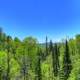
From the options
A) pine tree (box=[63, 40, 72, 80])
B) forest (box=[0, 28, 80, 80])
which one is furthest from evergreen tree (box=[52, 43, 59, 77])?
pine tree (box=[63, 40, 72, 80])

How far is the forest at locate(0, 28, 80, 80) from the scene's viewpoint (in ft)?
300

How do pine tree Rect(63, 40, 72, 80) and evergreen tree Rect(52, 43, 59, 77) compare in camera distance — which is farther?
evergreen tree Rect(52, 43, 59, 77)

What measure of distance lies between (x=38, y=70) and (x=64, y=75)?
38.2 feet

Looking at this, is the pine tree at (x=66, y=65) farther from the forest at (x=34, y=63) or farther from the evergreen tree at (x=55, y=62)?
the evergreen tree at (x=55, y=62)

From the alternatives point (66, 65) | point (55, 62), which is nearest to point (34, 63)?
point (55, 62)

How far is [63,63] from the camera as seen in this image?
9812 cm

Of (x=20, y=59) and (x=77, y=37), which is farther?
(x=77, y=37)

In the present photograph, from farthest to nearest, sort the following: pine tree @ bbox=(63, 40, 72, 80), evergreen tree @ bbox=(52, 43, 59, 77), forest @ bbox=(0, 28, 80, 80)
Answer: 1. evergreen tree @ bbox=(52, 43, 59, 77)
2. pine tree @ bbox=(63, 40, 72, 80)
3. forest @ bbox=(0, 28, 80, 80)

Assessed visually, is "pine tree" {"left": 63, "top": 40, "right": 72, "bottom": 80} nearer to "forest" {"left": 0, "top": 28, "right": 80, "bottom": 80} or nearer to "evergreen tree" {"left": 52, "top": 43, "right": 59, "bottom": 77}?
"forest" {"left": 0, "top": 28, "right": 80, "bottom": 80}

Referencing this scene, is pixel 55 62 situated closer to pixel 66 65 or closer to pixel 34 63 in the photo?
pixel 34 63

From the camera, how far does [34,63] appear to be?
121812 mm

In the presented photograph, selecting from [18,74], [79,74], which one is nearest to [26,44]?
[18,74]

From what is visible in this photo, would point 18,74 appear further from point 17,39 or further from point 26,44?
point 17,39

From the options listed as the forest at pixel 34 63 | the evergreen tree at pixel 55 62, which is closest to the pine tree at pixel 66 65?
the forest at pixel 34 63
